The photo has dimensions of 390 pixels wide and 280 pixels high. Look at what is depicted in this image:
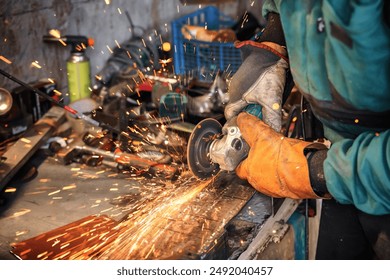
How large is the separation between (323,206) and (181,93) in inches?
70.6

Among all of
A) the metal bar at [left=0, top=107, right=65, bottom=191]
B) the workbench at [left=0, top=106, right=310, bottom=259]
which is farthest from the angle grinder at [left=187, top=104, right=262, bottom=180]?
the metal bar at [left=0, top=107, right=65, bottom=191]

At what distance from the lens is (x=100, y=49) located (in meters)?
5.11

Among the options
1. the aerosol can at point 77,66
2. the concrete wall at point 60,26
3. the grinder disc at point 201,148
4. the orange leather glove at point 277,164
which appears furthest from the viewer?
the aerosol can at point 77,66

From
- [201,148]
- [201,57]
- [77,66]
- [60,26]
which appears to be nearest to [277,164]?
[201,148]

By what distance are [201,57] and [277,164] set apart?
315cm

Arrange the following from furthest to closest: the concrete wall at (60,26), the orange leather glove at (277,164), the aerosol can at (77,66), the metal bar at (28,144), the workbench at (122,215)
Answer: the aerosol can at (77,66) → the concrete wall at (60,26) → the metal bar at (28,144) → the workbench at (122,215) → the orange leather glove at (277,164)

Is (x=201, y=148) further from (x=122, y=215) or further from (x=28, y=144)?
(x=28, y=144)

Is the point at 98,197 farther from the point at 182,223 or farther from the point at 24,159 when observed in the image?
the point at 182,223

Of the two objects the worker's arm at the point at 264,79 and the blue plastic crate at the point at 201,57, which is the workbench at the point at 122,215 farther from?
the blue plastic crate at the point at 201,57

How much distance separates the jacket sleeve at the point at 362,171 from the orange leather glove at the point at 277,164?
0.12m

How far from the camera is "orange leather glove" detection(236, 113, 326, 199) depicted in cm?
173

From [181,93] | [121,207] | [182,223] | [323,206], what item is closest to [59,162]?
[121,207]

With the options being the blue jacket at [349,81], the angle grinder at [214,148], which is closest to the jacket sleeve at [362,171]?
Result: the blue jacket at [349,81]

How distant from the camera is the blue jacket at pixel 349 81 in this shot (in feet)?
4.86
